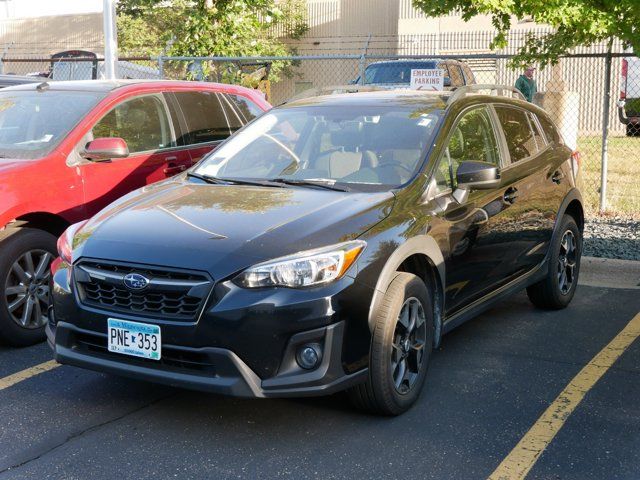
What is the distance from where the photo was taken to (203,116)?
752 cm

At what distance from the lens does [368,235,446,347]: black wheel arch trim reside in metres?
4.32

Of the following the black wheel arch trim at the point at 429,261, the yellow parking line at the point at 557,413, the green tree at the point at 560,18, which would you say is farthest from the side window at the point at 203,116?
the yellow parking line at the point at 557,413

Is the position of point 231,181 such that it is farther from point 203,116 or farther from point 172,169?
point 203,116

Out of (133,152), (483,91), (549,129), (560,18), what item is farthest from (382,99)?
(560,18)

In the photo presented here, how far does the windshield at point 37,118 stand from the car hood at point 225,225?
1545mm

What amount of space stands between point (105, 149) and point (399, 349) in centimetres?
277

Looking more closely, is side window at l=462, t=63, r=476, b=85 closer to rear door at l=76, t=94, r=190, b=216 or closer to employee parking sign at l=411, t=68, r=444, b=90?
employee parking sign at l=411, t=68, r=444, b=90

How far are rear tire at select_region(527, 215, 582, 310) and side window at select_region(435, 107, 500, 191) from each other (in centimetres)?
111

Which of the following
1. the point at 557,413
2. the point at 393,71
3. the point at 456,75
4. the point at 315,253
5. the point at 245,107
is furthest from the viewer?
the point at 393,71

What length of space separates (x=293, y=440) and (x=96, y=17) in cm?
3515

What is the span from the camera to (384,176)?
201 inches

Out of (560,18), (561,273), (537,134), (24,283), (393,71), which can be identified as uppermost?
(560,18)

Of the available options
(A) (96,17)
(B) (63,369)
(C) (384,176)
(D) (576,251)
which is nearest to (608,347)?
(D) (576,251)

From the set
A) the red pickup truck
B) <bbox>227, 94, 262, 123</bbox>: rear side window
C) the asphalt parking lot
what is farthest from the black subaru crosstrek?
<bbox>227, 94, 262, 123</bbox>: rear side window
